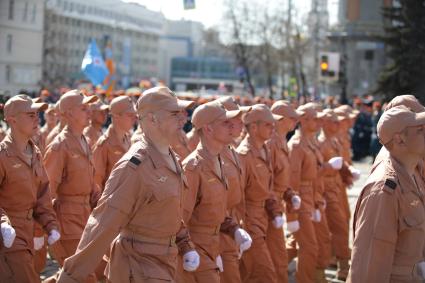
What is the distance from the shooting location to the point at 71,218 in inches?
372

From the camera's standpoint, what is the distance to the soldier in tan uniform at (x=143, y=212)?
6066 mm

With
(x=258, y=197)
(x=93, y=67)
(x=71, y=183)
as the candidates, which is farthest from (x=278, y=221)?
(x=93, y=67)

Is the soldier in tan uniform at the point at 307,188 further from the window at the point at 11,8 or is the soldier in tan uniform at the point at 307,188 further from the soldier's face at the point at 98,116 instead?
the window at the point at 11,8

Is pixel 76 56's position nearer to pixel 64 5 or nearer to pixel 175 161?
pixel 64 5

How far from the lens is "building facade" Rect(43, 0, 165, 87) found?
34156 millimetres

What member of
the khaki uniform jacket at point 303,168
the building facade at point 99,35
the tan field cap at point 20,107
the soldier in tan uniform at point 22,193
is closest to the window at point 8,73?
the building facade at point 99,35

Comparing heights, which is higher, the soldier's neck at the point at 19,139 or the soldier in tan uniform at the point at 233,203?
the soldier's neck at the point at 19,139

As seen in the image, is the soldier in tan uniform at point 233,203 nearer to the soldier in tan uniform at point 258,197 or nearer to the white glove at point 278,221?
the soldier in tan uniform at point 258,197

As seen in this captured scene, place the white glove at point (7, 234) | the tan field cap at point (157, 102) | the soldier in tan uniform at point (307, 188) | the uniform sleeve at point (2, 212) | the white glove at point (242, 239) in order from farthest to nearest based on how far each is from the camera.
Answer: the soldier in tan uniform at point (307, 188) → the white glove at point (242, 239) → the uniform sleeve at point (2, 212) → the white glove at point (7, 234) → the tan field cap at point (157, 102)

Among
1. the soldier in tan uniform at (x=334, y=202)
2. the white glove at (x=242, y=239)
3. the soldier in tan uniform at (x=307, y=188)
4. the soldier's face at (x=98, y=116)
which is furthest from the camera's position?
the soldier's face at (x=98, y=116)

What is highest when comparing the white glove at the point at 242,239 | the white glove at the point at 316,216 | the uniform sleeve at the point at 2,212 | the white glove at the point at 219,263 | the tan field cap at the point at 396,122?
the tan field cap at the point at 396,122

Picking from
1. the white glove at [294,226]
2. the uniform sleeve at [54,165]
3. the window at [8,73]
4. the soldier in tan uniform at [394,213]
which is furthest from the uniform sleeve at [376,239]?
the window at [8,73]

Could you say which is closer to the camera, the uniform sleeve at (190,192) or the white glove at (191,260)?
the white glove at (191,260)

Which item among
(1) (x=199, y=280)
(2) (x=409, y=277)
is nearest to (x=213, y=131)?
(1) (x=199, y=280)
